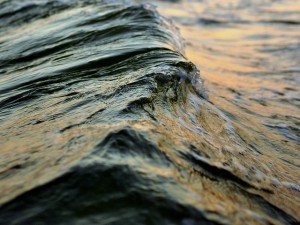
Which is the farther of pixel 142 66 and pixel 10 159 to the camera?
pixel 142 66

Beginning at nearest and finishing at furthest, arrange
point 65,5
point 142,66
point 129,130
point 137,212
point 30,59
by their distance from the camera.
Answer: point 137,212, point 129,130, point 142,66, point 30,59, point 65,5

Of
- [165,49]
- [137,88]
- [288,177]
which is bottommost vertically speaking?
[288,177]

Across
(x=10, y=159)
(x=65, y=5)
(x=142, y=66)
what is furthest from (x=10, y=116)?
(x=65, y=5)

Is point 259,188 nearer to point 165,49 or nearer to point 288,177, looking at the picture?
point 288,177

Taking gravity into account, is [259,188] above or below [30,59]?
below

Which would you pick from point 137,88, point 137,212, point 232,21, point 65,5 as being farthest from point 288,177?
point 232,21

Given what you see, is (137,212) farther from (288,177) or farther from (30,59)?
(30,59)

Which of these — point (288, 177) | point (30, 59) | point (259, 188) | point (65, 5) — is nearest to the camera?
point (259, 188)
